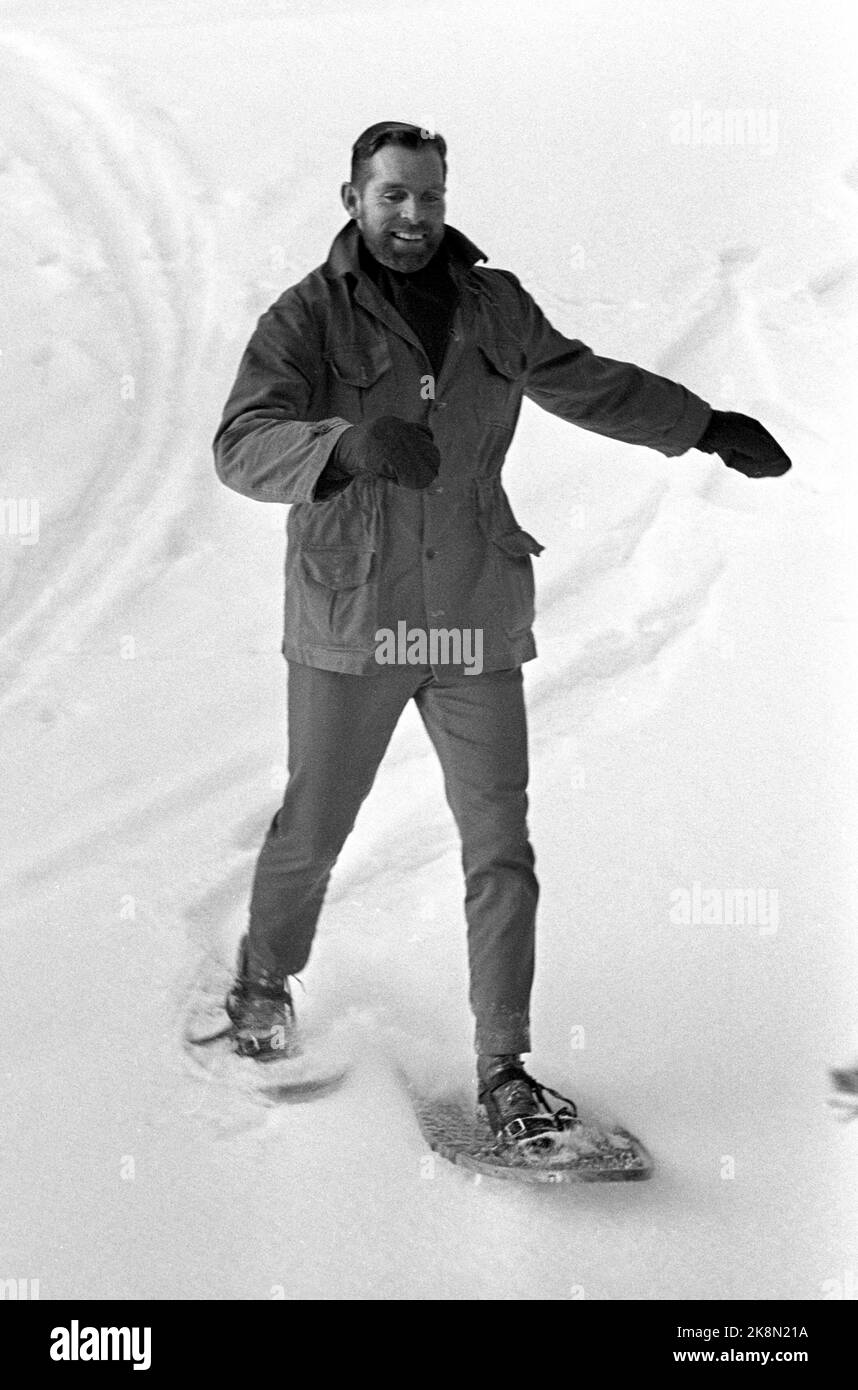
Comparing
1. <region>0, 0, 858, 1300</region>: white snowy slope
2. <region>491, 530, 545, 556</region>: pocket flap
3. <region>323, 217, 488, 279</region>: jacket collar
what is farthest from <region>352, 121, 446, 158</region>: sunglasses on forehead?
<region>0, 0, 858, 1300</region>: white snowy slope

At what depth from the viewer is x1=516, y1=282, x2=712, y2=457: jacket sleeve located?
2643 millimetres

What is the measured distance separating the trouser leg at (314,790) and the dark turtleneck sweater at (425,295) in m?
0.45

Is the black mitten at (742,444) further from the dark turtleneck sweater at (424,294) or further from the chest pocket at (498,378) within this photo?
the dark turtleneck sweater at (424,294)

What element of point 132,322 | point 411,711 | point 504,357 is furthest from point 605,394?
point 132,322

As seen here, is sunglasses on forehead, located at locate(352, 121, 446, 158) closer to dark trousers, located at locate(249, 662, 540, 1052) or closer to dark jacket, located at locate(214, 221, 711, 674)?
dark jacket, located at locate(214, 221, 711, 674)

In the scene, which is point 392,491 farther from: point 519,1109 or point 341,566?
point 519,1109

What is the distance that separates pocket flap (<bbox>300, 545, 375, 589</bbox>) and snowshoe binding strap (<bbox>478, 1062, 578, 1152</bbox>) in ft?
2.34

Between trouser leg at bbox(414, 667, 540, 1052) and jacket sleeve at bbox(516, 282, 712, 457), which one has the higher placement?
jacket sleeve at bbox(516, 282, 712, 457)

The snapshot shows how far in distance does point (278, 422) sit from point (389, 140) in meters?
0.44

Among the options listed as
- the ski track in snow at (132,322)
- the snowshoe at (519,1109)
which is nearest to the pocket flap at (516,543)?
the snowshoe at (519,1109)

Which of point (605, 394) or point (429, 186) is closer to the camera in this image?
point (429, 186)

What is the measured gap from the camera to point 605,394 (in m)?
2.68

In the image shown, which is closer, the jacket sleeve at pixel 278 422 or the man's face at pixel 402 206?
the jacket sleeve at pixel 278 422

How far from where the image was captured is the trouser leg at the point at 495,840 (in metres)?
2.52
